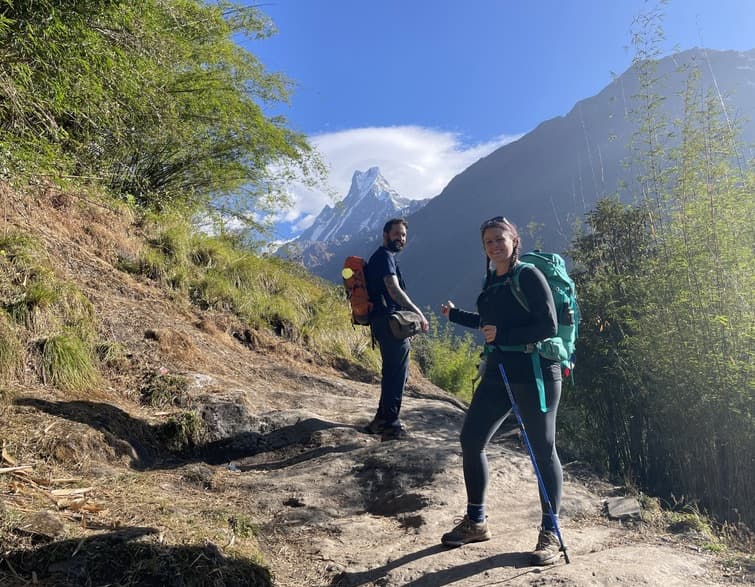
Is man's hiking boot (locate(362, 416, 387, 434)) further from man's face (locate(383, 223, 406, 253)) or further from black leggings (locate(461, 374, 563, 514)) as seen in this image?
black leggings (locate(461, 374, 563, 514))

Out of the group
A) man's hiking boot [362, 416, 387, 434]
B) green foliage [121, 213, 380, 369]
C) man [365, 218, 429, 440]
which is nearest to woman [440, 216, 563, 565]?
man [365, 218, 429, 440]

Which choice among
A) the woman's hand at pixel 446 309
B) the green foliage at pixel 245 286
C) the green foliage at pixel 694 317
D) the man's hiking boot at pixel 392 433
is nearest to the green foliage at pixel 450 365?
the green foliage at pixel 245 286

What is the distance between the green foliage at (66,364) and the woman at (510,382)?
10.5 ft

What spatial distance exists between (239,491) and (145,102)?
→ 444 centimetres

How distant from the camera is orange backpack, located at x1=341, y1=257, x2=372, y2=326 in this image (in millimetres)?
4266

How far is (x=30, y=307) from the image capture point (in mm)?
4113

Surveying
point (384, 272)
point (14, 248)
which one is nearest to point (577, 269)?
point (384, 272)

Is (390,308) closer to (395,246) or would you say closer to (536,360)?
(395,246)

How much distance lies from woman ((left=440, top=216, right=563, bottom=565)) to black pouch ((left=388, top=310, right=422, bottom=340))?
1272 mm

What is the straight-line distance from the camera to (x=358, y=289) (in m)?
4.28

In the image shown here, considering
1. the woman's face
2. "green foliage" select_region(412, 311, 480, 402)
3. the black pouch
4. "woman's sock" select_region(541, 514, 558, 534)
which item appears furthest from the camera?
"green foliage" select_region(412, 311, 480, 402)

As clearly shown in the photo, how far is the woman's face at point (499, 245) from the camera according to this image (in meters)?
2.62

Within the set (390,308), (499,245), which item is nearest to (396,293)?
(390,308)

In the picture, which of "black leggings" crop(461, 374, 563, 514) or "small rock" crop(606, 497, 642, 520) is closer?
"black leggings" crop(461, 374, 563, 514)
